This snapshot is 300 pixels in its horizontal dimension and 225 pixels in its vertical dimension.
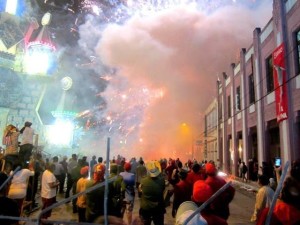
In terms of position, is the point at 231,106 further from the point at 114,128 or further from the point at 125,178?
the point at 114,128

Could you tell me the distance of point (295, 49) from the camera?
14.6 meters

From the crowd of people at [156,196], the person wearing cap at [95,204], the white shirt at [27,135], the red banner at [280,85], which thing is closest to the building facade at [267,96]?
the red banner at [280,85]

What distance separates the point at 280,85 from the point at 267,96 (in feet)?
9.52

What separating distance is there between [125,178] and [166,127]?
4469 centimetres

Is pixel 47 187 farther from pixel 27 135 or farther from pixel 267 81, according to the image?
pixel 267 81

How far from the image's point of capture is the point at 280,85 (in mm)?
15570

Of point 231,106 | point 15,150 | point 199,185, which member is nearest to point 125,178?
point 15,150

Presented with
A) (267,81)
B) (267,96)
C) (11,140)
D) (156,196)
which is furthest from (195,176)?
(267,81)

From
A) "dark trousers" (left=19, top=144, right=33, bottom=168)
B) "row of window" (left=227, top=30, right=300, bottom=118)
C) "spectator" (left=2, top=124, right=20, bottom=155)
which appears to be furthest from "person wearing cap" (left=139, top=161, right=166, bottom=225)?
"row of window" (left=227, top=30, right=300, bottom=118)

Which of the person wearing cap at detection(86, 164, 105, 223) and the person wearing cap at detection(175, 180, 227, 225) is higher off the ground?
the person wearing cap at detection(175, 180, 227, 225)

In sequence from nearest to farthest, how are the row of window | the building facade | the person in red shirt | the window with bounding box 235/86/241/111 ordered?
the person in red shirt, the row of window, the building facade, the window with bounding box 235/86/241/111

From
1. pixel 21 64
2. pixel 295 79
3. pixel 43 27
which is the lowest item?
pixel 295 79

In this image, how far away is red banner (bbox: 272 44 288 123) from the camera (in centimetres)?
1509

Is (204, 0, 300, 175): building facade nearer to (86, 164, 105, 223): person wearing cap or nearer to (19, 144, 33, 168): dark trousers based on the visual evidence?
Answer: (19, 144, 33, 168): dark trousers
